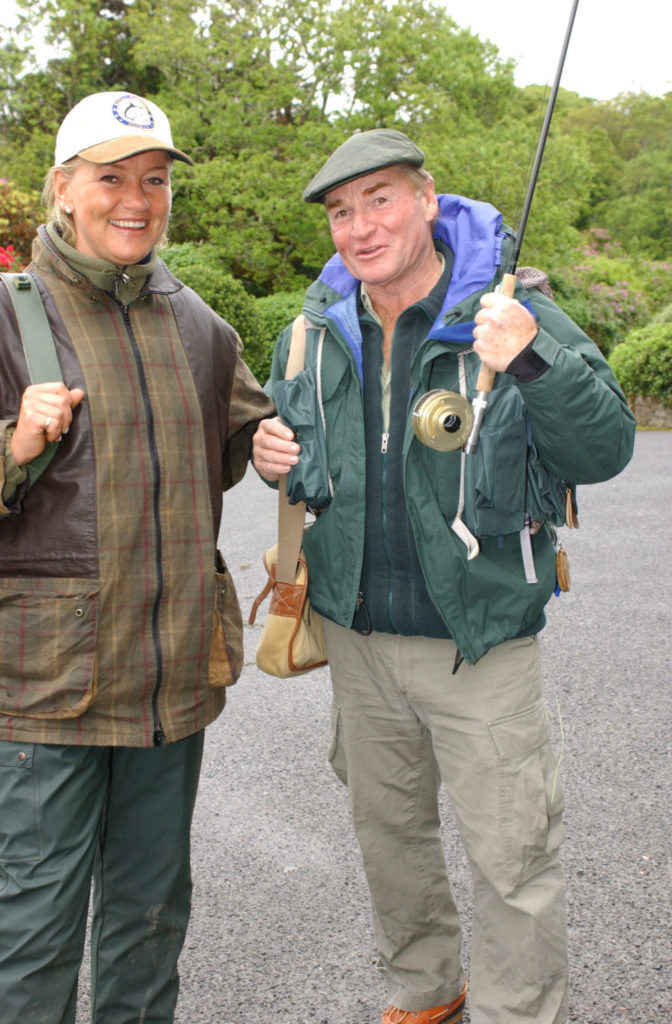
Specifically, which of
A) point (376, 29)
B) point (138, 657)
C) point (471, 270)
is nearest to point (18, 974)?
point (138, 657)

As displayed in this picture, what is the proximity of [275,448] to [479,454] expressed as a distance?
50cm

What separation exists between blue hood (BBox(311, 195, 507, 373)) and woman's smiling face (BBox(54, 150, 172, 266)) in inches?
21.6

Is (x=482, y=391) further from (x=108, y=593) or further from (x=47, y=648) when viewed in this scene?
(x=47, y=648)

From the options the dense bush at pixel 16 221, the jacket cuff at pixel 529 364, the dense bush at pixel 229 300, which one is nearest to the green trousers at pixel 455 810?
the jacket cuff at pixel 529 364

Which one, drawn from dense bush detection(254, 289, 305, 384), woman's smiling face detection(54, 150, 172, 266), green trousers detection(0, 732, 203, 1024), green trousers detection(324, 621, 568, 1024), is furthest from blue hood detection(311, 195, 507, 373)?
dense bush detection(254, 289, 305, 384)

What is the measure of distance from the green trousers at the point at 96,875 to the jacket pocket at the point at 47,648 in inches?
3.6

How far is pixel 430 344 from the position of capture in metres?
2.42

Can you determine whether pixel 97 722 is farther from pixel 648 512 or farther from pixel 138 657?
pixel 648 512

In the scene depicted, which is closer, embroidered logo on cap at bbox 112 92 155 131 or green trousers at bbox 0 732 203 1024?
green trousers at bbox 0 732 203 1024

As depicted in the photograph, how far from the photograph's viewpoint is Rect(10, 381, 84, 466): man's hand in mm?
2045

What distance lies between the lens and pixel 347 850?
11.8ft

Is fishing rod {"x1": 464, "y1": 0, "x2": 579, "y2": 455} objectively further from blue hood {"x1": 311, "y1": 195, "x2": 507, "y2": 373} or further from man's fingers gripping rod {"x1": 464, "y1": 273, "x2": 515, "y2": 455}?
blue hood {"x1": 311, "y1": 195, "x2": 507, "y2": 373}

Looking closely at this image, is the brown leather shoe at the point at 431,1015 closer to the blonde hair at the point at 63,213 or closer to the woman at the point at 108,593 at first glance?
the woman at the point at 108,593

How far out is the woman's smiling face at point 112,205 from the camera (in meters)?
2.28
